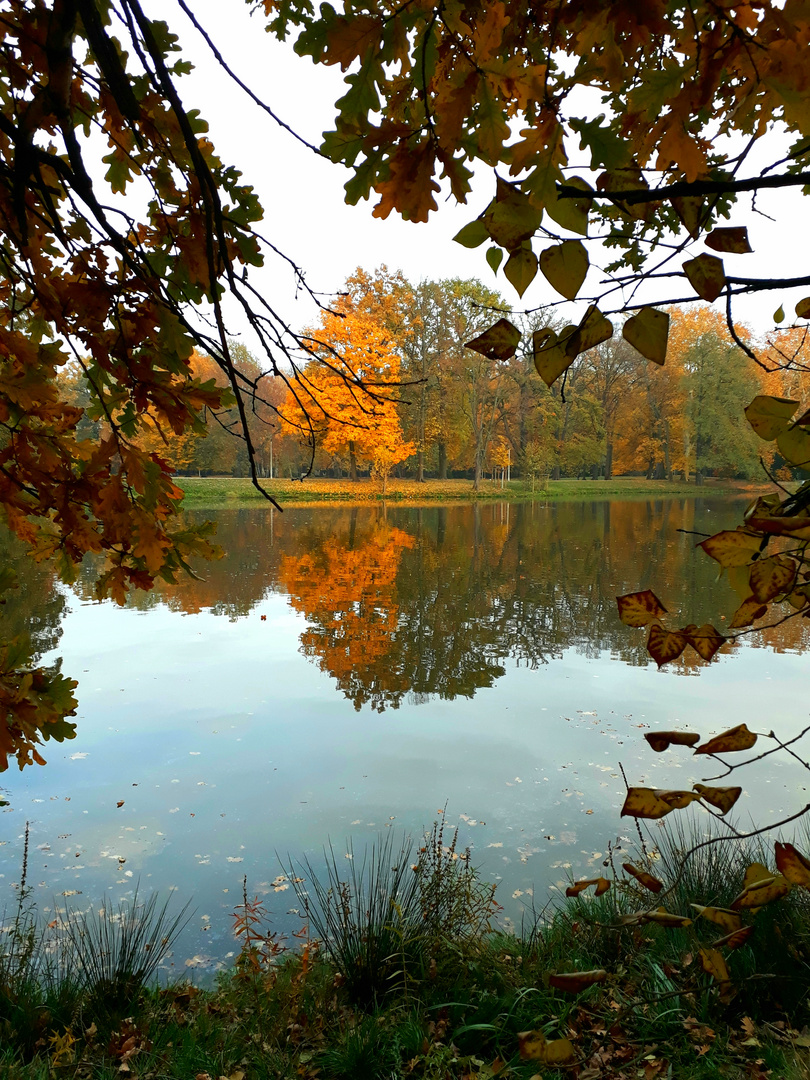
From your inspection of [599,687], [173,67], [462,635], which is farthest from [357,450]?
[173,67]

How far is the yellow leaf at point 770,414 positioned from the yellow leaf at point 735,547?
128 mm

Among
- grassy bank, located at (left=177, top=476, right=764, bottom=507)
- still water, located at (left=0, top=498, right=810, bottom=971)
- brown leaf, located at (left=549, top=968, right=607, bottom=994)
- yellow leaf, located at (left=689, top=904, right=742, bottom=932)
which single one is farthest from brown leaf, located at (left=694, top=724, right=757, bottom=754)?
grassy bank, located at (left=177, top=476, right=764, bottom=507)

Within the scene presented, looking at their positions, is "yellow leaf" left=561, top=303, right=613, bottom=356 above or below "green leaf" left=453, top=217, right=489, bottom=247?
below

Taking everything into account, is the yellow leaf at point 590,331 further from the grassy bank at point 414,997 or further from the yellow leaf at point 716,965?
the grassy bank at point 414,997

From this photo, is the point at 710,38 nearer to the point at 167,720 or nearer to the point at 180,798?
the point at 180,798

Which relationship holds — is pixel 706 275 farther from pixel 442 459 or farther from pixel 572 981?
pixel 442 459

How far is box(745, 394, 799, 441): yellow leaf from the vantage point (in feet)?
2.78

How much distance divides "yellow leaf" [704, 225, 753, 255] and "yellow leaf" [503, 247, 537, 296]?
257mm

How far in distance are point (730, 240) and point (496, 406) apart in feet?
100

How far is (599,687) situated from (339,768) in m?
2.92

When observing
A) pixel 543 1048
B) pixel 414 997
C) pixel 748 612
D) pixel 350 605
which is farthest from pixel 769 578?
pixel 350 605

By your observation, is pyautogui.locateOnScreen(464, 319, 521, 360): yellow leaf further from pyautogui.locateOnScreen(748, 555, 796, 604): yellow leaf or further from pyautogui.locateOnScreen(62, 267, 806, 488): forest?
pyautogui.locateOnScreen(62, 267, 806, 488): forest

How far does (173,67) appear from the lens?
6.26 feet

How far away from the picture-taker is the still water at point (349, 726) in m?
3.66
